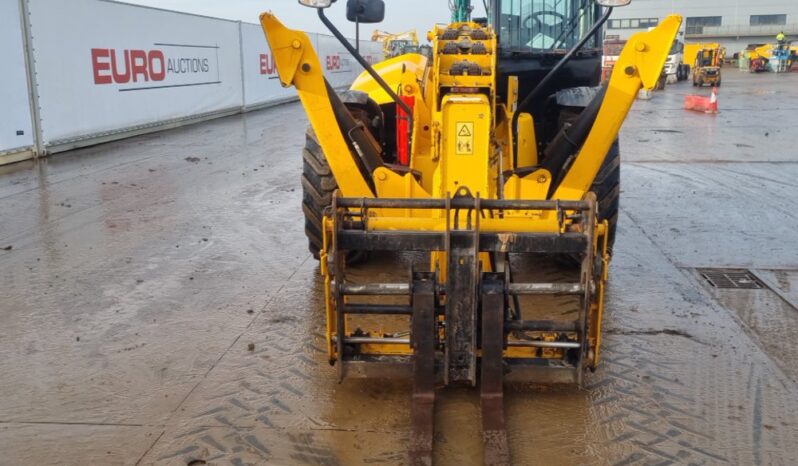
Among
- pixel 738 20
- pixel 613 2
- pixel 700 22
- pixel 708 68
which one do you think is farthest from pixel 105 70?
pixel 738 20

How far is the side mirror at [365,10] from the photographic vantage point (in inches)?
175

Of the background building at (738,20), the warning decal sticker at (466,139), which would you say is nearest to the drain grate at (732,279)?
the warning decal sticker at (466,139)

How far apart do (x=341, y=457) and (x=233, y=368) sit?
119 cm

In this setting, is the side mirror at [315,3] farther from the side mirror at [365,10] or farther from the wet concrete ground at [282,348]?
the wet concrete ground at [282,348]

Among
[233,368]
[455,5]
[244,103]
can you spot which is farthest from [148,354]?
[244,103]

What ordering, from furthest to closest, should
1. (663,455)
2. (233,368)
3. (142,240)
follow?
(142,240) < (233,368) < (663,455)

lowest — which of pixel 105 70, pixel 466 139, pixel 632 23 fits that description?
pixel 466 139

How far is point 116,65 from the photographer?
14430 mm

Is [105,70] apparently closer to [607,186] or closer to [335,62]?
[607,186]

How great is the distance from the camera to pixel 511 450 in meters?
3.37

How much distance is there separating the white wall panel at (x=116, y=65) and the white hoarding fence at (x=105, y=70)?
0.06 ft

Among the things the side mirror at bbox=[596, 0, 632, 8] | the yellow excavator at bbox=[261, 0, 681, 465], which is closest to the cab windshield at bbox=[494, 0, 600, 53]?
the yellow excavator at bbox=[261, 0, 681, 465]

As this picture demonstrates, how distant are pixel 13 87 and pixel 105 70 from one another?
2.47 m

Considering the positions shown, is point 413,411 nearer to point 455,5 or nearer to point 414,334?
point 414,334
